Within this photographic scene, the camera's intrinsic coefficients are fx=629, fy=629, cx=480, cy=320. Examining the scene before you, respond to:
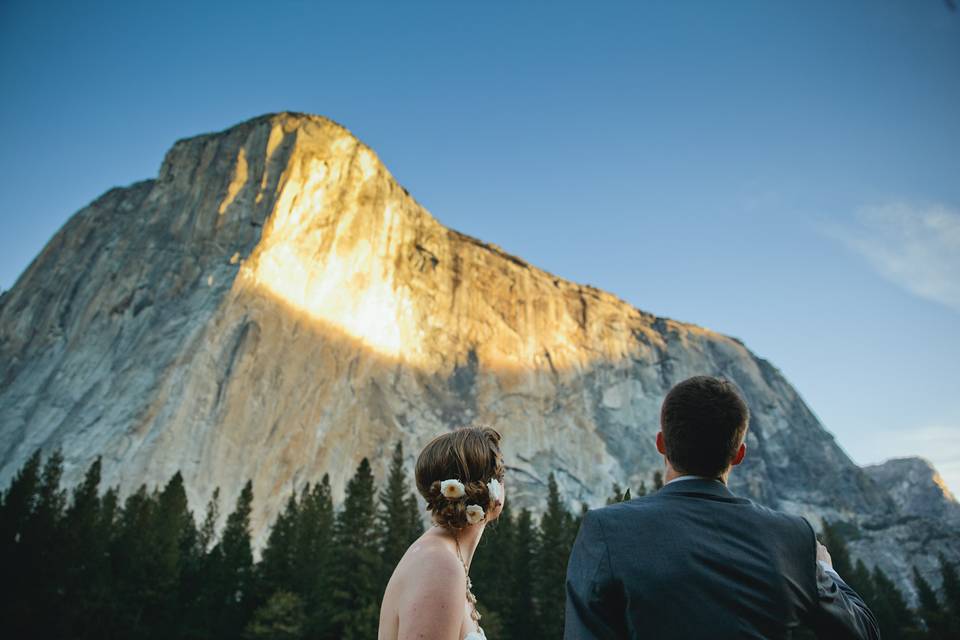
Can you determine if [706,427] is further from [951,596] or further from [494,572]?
[951,596]

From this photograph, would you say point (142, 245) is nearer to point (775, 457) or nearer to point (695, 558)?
point (695, 558)

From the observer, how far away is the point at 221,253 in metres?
60.2

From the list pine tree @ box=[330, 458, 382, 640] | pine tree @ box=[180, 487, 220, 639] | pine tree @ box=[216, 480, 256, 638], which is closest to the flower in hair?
pine tree @ box=[330, 458, 382, 640]

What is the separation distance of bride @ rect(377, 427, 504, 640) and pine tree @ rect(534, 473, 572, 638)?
30926 mm

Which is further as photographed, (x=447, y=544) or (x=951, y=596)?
(x=951, y=596)

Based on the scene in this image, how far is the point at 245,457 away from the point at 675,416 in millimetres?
53631

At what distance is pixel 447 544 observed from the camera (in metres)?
3.15

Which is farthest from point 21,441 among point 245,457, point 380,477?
point 380,477

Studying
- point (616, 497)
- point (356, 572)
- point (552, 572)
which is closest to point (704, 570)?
point (616, 497)

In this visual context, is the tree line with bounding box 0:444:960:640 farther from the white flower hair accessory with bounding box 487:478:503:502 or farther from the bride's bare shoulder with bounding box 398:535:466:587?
the bride's bare shoulder with bounding box 398:535:466:587

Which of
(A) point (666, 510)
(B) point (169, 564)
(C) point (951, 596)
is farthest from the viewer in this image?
(C) point (951, 596)

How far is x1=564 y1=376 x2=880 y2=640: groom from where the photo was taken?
7.39 feet

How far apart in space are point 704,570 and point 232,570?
1556 inches

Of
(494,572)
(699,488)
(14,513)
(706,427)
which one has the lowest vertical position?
(699,488)
